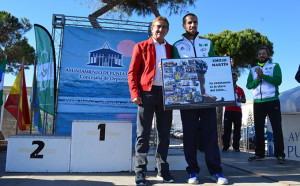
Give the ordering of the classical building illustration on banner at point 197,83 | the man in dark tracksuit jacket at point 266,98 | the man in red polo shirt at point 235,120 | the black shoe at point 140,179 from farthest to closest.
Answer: the man in red polo shirt at point 235,120 < the man in dark tracksuit jacket at point 266,98 < the classical building illustration on banner at point 197,83 < the black shoe at point 140,179

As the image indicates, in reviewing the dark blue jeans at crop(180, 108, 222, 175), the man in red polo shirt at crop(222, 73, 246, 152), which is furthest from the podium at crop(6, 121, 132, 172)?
the man in red polo shirt at crop(222, 73, 246, 152)

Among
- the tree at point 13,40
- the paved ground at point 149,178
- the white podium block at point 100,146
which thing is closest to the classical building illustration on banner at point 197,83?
the paved ground at point 149,178

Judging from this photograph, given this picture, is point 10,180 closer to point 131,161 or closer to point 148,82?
point 131,161

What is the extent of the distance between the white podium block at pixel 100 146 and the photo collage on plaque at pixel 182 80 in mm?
970

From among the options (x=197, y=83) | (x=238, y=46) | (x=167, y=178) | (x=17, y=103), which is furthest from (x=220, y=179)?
(x=238, y=46)

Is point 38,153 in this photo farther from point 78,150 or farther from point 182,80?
point 182,80

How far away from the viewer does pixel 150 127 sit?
8.66 feet

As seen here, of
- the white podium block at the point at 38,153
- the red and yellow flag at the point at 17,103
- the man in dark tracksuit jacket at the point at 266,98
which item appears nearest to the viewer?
the white podium block at the point at 38,153

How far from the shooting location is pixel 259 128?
3967 mm

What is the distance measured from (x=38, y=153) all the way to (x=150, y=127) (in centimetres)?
164

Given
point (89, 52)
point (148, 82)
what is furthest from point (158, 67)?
point (89, 52)

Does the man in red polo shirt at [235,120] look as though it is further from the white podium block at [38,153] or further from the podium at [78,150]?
the white podium block at [38,153]

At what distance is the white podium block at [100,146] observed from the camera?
10.4 ft

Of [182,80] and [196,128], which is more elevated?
[182,80]
